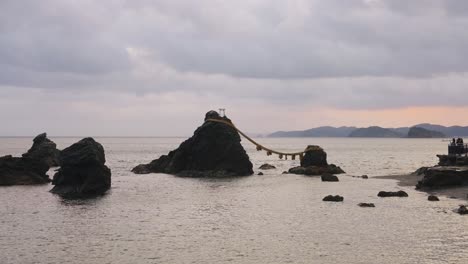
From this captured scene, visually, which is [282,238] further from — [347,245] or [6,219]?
[6,219]

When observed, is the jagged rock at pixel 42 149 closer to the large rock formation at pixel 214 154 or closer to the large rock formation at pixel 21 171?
the large rock formation at pixel 21 171

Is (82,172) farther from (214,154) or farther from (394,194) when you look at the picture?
(394,194)

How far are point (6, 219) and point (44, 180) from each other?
34593 millimetres

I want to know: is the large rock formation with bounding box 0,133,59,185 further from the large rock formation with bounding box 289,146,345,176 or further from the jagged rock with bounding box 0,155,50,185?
the large rock formation with bounding box 289,146,345,176

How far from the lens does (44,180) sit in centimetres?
8069

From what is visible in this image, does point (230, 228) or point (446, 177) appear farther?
point (446, 177)

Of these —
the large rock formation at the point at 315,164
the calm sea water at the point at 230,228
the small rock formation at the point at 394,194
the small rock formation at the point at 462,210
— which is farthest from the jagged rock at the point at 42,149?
the small rock formation at the point at 462,210

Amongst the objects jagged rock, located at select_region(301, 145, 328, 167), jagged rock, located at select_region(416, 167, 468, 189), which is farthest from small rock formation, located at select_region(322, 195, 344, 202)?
jagged rock, located at select_region(301, 145, 328, 167)

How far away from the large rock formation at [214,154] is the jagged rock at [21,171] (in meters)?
25.4

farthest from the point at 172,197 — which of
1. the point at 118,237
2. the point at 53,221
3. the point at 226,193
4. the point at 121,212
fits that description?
the point at 118,237

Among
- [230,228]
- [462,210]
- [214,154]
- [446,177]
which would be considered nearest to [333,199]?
[462,210]

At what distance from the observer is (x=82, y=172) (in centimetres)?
6625

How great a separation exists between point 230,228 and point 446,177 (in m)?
34.5

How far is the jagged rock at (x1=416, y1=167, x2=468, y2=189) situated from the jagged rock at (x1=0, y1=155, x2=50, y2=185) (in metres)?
56.7
